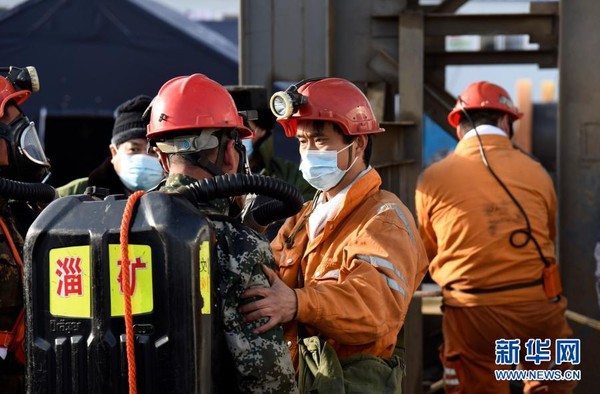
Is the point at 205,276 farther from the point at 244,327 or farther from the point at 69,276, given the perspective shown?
the point at 69,276

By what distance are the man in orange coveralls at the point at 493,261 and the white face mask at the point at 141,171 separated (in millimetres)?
1654

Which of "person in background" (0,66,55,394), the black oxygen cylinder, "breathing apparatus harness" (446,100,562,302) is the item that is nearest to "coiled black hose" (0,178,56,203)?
"person in background" (0,66,55,394)

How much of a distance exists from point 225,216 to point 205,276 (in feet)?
0.97

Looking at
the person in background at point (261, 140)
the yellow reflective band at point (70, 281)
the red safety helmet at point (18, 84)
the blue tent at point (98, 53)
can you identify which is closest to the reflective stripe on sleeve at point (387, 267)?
the yellow reflective band at point (70, 281)

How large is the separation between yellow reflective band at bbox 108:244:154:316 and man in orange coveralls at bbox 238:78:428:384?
0.40 meters

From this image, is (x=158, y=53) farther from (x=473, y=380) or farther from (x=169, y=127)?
(x=169, y=127)

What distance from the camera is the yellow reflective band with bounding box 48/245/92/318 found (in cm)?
277

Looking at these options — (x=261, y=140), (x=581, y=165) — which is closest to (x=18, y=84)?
(x=261, y=140)

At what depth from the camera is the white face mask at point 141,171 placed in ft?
17.4

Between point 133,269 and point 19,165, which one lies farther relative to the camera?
point 19,165

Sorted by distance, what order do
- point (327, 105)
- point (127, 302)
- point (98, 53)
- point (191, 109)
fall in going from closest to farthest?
1. point (127, 302)
2. point (191, 109)
3. point (327, 105)
4. point (98, 53)

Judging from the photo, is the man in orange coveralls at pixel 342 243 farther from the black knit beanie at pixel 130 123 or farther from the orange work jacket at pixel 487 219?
the orange work jacket at pixel 487 219

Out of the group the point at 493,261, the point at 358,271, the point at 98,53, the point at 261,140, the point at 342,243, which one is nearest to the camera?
the point at 358,271

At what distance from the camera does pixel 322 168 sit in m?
3.77
